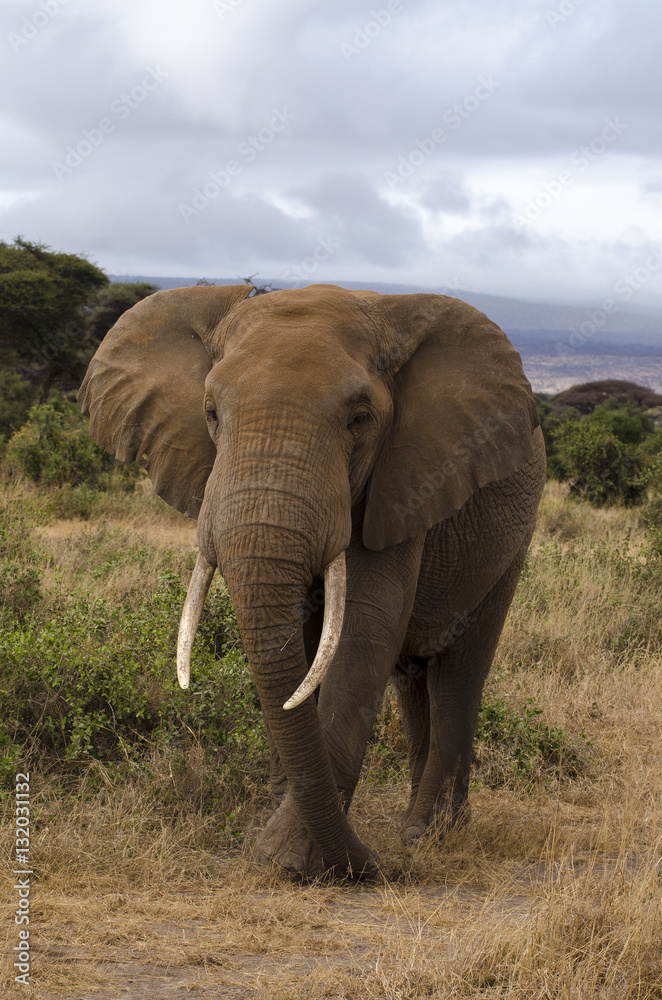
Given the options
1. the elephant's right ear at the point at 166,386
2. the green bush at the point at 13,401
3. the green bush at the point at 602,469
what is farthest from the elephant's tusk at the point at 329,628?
the green bush at the point at 13,401

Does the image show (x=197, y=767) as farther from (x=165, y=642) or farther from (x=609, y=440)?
(x=609, y=440)

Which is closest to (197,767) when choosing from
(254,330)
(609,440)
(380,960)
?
(380,960)

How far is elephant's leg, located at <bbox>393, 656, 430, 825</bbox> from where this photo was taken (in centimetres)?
606

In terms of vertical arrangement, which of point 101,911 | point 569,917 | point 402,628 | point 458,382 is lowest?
point 101,911

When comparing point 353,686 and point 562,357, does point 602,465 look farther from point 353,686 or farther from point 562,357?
point 562,357

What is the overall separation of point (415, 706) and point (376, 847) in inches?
53.8

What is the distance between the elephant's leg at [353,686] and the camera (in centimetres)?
428

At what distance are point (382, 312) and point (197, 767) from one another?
2.52 m

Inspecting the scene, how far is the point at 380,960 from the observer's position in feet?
10.9

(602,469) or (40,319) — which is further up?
(40,319)

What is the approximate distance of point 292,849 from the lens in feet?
14.0

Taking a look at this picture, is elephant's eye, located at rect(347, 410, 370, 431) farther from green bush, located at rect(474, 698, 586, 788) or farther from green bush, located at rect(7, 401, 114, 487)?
green bush, located at rect(7, 401, 114, 487)

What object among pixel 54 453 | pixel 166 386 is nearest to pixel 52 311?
pixel 54 453

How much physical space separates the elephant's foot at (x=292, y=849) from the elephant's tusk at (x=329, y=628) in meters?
0.83
